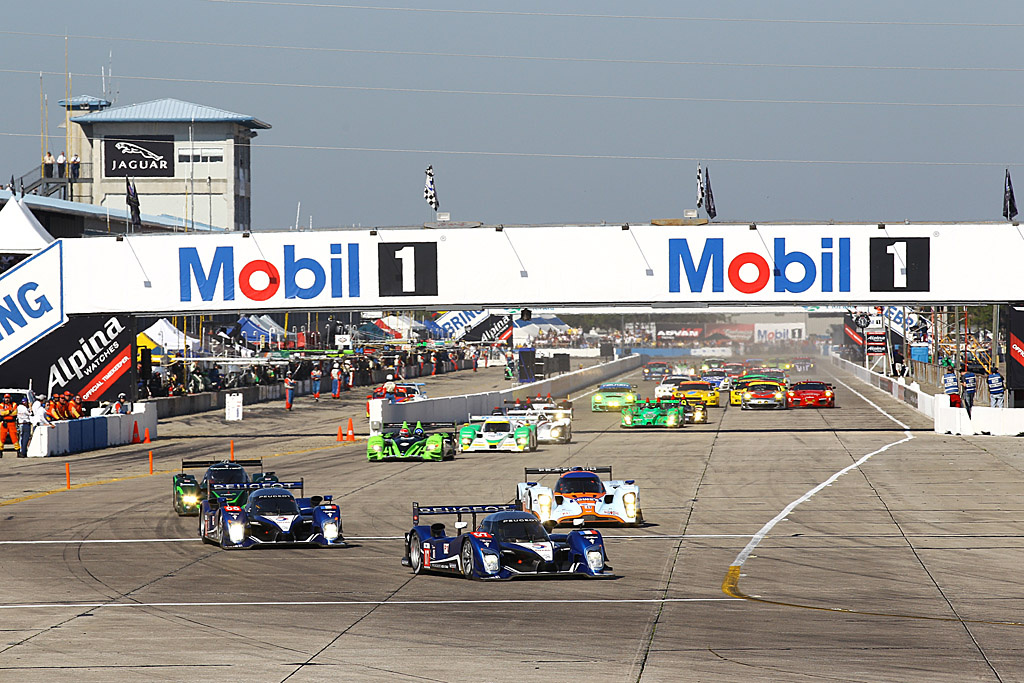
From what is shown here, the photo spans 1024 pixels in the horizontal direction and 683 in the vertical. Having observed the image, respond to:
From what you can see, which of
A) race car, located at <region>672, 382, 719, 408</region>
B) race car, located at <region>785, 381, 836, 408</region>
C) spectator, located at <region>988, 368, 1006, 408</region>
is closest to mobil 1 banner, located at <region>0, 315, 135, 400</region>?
race car, located at <region>672, 382, 719, 408</region>

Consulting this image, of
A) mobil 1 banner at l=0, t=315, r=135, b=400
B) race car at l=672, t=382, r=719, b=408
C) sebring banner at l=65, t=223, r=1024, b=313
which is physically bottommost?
race car at l=672, t=382, r=719, b=408

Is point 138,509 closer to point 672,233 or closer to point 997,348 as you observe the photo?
point 672,233

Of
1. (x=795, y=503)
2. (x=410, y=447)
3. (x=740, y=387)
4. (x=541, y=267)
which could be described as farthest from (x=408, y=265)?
(x=740, y=387)

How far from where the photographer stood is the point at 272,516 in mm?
23781

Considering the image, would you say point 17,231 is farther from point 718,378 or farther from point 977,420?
point 718,378

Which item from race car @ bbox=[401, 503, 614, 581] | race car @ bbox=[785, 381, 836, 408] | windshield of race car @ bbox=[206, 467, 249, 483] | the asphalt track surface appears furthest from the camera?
race car @ bbox=[785, 381, 836, 408]

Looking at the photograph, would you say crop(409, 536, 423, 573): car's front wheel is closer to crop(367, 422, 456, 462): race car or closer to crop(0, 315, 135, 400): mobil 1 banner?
crop(367, 422, 456, 462): race car

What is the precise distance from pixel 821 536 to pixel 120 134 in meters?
156

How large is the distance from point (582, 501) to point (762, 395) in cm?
4402

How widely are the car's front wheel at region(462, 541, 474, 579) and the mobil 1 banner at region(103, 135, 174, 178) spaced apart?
503 feet

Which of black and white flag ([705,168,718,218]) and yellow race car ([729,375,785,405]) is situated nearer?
black and white flag ([705,168,718,218])

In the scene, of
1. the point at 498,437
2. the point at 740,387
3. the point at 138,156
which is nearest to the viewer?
the point at 498,437

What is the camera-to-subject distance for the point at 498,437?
44.5 metres

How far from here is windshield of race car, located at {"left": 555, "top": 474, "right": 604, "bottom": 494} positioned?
26328 mm
